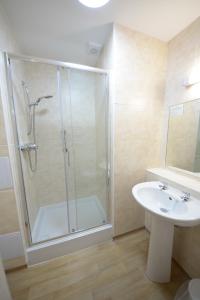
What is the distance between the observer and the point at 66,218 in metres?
1.92

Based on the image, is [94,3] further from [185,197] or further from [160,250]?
[160,250]

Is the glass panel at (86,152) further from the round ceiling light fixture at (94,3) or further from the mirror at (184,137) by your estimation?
the mirror at (184,137)

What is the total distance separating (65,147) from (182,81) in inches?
63.8

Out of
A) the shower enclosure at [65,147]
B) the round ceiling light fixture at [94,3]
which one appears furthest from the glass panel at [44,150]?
the round ceiling light fixture at [94,3]

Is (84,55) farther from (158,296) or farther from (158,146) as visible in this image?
(158,296)

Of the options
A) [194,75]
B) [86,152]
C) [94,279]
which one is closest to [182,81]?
[194,75]

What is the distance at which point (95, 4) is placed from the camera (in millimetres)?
1040

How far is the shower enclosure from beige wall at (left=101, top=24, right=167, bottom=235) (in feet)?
0.61

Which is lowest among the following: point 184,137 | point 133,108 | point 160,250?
point 160,250

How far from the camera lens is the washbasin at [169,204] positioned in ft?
2.81

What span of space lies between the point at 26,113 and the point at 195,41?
6.59ft

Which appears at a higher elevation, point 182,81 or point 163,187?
point 182,81

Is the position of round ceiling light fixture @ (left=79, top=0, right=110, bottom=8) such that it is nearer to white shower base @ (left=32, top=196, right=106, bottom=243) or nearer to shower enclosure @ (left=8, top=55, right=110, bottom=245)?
shower enclosure @ (left=8, top=55, right=110, bottom=245)

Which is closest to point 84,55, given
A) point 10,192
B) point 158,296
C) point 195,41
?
point 195,41
